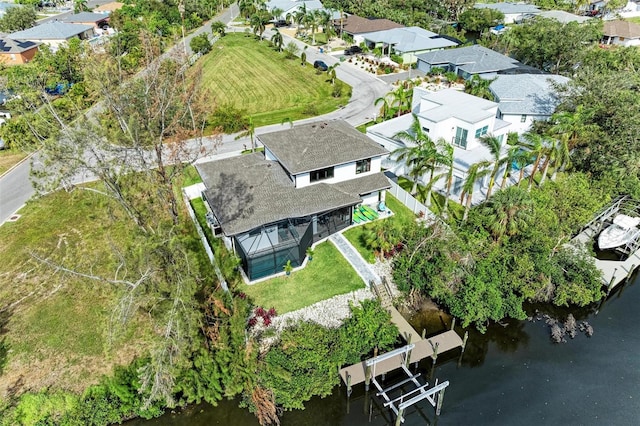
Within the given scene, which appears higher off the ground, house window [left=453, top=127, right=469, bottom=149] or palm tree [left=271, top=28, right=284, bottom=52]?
palm tree [left=271, top=28, right=284, bottom=52]

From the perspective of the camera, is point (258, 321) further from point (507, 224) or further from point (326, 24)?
point (326, 24)

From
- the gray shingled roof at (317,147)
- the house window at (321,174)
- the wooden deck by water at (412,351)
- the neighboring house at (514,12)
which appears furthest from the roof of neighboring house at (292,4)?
the wooden deck by water at (412,351)

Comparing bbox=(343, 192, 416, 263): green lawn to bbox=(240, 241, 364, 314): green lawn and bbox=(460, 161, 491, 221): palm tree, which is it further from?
bbox=(460, 161, 491, 221): palm tree

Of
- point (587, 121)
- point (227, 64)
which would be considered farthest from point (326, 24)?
point (587, 121)

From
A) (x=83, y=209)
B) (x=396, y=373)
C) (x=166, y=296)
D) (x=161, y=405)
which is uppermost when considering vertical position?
(x=166, y=296)

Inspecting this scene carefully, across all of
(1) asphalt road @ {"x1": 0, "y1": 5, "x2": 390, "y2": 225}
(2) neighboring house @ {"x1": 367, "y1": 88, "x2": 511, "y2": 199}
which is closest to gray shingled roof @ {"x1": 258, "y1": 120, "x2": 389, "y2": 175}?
(2) neighboring house @ {"x1": 367, "y1": 88, "x2": 511, "y2": 199}

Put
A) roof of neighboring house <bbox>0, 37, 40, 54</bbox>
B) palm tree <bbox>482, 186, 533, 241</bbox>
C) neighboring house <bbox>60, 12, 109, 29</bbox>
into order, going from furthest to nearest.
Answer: neighboring house <bbox>60, 12, 109, 29</bbox>, roof of neighboring house <bbox>0, 37, 40, 54</bbox>, palm tree <bbox>482, 186, 533, 241</bbox>
